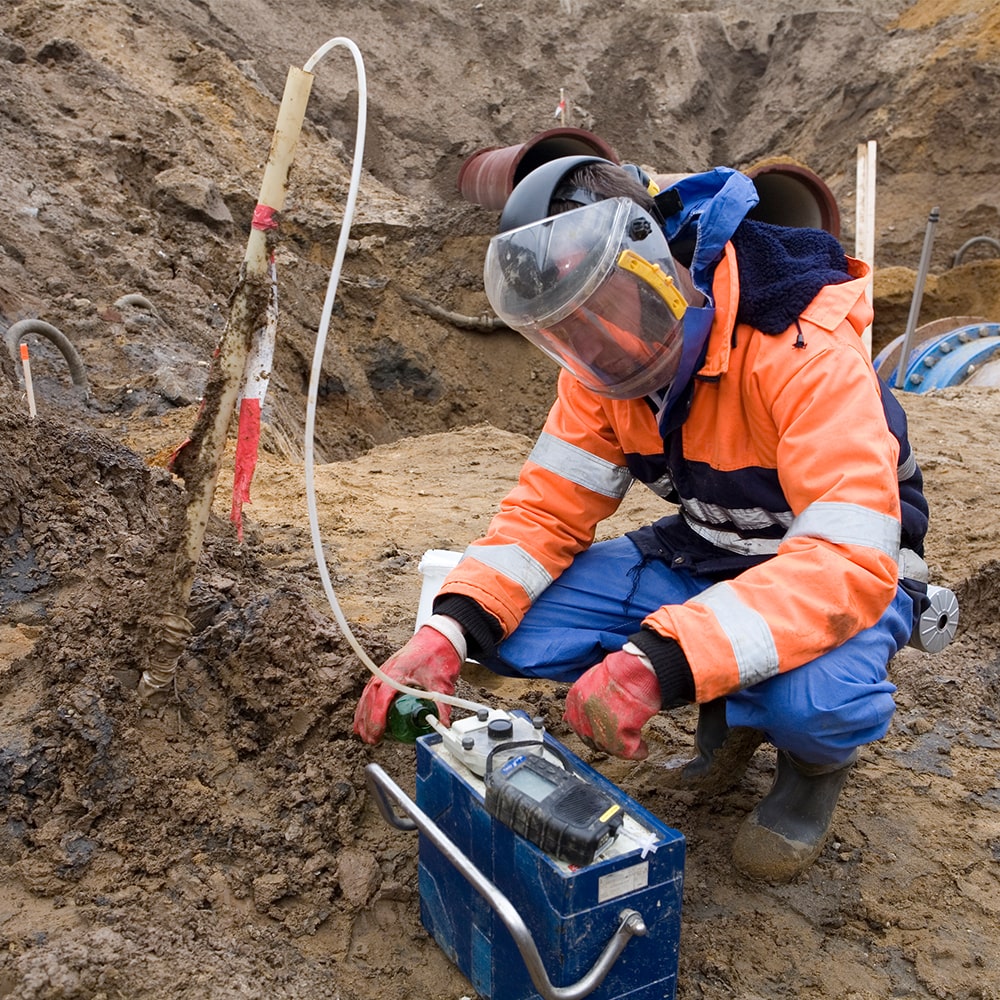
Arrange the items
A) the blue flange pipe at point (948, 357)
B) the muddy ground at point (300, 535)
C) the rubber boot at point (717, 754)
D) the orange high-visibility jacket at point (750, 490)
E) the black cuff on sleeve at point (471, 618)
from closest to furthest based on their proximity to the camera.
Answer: the orange high-visibility jacket at point (750, 490) < the muddy ground at point (300, 535) < the black cuff on sleeve at point (471, 618) < the rubber boot at point (717, 754) < the blue flange pipe at point (948, 357)

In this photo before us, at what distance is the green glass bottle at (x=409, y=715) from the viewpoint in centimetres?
210

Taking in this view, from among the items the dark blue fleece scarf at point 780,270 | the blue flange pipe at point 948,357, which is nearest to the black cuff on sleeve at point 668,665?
the dark blue fleece scarf at point 780,270

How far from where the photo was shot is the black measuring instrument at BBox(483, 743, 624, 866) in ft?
4.76

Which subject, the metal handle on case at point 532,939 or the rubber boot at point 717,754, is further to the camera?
the rubber boot at point 717,754

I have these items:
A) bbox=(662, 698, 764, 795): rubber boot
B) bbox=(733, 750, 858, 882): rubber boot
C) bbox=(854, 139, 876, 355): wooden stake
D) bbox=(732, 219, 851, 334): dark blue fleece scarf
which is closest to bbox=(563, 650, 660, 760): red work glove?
bbox=(733, 750, 858, 882): rubber boot

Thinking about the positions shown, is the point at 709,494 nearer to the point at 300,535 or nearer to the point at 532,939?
the point at 532,939

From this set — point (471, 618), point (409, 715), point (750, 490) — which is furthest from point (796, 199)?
point (409, 715)

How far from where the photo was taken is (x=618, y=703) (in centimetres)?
188

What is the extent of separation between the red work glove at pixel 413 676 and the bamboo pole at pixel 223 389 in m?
0.48

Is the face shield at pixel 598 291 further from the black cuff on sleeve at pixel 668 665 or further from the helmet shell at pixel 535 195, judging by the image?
the black cuff on sleeve at pixel 668 665

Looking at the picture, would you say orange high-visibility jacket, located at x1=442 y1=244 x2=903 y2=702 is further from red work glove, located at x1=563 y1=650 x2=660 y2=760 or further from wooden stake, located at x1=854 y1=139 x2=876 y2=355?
wooden stake, located at x1=854 y1=139 x2=876 y2=355

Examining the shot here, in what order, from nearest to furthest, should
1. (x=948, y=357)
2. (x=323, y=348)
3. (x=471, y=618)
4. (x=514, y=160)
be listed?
(x=323, y=348) → (x=471, y=618) → (x=514, y=160) → (x=948, y=357)

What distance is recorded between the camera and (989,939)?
2.04 m

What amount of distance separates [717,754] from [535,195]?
151 cm
